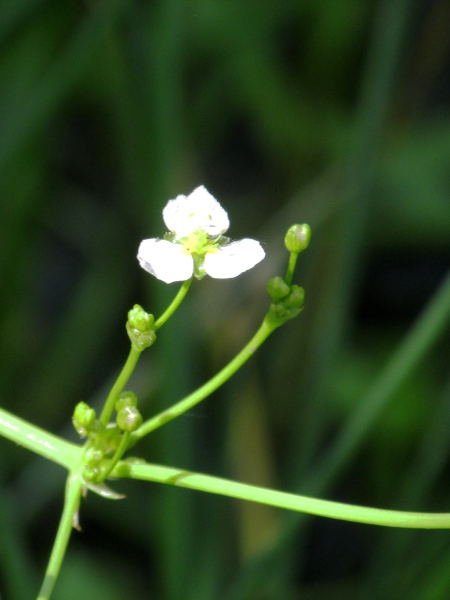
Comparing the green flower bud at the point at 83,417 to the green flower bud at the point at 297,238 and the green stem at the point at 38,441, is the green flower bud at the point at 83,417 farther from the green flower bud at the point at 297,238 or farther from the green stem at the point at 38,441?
the green flower bud at the point at 297,238

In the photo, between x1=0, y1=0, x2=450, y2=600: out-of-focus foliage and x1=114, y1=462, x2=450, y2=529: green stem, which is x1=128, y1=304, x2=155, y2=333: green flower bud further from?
x1=0, y1=0, x2=450, y2=600: out-of-focus foliage

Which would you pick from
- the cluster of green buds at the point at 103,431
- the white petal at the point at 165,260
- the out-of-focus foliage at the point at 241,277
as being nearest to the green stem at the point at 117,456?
the cluster of green buds at the point at 103,431

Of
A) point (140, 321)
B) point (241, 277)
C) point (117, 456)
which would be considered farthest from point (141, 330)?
point (241, 277)

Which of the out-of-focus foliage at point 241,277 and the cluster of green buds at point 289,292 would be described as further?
the out-of-focus foliage at point 241,277

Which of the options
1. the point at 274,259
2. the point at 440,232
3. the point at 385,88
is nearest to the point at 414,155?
the point at 440,232

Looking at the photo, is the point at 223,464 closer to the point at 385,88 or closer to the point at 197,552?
the point at 197,552

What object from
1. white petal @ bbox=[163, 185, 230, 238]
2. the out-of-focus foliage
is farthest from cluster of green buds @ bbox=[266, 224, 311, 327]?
the out-of-focus foliage
